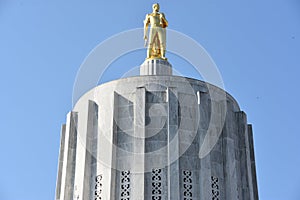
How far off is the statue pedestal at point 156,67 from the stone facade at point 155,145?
237cm

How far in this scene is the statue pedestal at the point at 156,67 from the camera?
31.5 m

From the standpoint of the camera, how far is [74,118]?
30375 mm

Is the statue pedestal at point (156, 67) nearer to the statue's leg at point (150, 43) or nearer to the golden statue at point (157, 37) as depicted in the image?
the golden statue at point (157, 37)

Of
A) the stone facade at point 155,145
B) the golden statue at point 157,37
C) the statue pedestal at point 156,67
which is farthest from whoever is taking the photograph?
the golden statue at point 157,37

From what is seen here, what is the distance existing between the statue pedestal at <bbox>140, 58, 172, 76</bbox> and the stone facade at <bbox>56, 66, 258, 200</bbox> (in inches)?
93.5

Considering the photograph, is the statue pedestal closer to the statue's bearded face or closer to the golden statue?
the golden statue

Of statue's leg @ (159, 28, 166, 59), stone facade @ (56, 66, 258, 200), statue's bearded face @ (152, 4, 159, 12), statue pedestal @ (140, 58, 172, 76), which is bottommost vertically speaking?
stone facade @ (56, 66, 258, 200)

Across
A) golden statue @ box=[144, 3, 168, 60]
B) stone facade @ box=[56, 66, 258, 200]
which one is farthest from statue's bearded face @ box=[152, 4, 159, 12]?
stone facade @ box=[56, 66, 258, 200]

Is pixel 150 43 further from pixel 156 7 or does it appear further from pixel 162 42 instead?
pixel 156 7

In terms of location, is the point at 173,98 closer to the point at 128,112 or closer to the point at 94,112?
the point at 128,112

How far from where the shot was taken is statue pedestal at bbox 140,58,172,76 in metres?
31.5

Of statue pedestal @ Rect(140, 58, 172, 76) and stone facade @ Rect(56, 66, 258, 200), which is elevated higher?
statue pedestal @ Rect(140, 58, 172, 76)

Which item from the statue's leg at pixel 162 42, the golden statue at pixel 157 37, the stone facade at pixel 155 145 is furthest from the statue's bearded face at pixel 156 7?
the stone facade at pixel 155 145

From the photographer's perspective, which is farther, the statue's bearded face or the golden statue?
the statue's bearded face
